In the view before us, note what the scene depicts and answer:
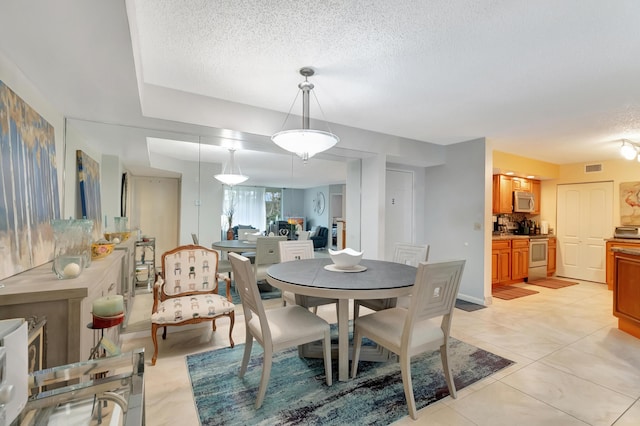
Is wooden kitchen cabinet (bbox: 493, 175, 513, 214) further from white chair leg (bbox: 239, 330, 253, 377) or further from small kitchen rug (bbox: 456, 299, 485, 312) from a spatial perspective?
white chair leg (bbox: 239, 330, 253, 377)

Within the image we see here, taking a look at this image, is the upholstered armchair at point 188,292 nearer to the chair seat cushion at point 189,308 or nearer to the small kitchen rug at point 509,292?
the chair seat cushion at point 189,308

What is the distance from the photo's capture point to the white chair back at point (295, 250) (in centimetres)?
332

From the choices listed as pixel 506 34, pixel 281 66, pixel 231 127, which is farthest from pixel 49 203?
pixel 506 34

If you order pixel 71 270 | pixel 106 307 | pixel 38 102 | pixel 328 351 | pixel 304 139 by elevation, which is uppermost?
pixel 38 102

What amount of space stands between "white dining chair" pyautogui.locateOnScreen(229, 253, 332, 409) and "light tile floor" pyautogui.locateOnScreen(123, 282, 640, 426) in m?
0.53

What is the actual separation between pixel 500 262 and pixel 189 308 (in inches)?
202

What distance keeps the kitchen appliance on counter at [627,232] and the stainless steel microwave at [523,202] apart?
1.34 metres

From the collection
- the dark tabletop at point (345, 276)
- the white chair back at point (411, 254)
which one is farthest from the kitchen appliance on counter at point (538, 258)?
the dark tabletop at point (345, 276)

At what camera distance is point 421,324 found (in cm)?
213

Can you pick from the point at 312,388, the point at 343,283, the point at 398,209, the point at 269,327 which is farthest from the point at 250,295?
the point at 398,209

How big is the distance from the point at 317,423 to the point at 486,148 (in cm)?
417

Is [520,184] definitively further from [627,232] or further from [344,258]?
[344,258]

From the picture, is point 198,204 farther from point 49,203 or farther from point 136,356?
point 136,356

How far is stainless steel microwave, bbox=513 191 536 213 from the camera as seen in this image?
5930 millimetres
